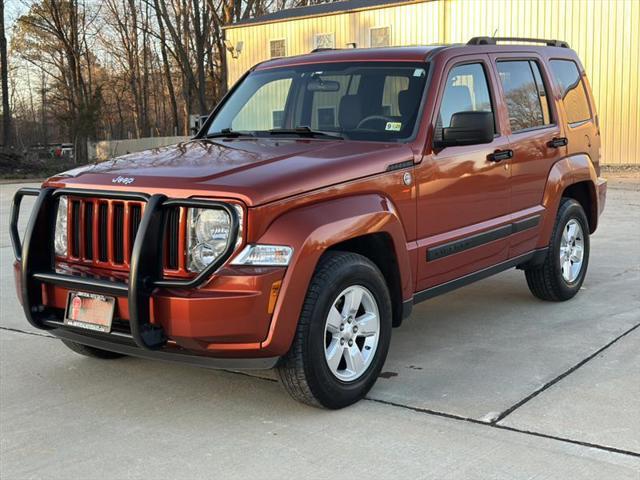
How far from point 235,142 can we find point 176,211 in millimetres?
1237

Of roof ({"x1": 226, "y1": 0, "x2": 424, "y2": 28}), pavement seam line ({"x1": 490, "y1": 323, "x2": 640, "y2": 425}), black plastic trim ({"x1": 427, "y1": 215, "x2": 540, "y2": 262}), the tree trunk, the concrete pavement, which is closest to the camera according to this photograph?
the concrete pavement

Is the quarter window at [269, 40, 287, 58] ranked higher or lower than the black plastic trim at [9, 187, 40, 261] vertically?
higher

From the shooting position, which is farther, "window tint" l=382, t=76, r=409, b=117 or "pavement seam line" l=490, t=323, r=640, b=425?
"window tint" l=382, t=76, r=409, b=117

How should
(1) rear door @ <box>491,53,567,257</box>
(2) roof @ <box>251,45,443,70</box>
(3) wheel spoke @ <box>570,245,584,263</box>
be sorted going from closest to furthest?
(2) roof @ <box>251,45,443,70</box> → (1) rear door @ <box>491,53,567,257</box> → (3) wheel spoke @ <box>570,245,584,263</box>

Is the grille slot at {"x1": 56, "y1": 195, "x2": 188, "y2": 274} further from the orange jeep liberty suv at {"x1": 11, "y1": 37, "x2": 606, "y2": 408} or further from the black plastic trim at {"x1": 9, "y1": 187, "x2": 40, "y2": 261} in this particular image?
the black plastic trim at {"x1": 9, "y1": 187, "x2": 40, "y2": 261}

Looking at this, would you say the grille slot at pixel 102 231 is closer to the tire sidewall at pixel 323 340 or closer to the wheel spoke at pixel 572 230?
the tire sidewall at pixel 323 340

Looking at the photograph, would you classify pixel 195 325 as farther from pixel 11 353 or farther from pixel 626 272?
pixel 626 272

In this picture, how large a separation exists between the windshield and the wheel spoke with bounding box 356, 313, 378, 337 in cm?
110

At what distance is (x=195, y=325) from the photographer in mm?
3502

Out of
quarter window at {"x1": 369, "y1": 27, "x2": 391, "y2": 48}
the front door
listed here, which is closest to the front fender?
the front door

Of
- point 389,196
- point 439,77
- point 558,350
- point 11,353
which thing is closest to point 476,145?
A: point 439,77

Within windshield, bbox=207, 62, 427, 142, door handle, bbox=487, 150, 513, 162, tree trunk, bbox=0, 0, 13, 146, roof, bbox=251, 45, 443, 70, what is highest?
tree trunk, bbox=0, 0, 13, 146

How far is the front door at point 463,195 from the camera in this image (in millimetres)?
4564

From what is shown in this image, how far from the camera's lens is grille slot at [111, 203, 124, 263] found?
3826mm
